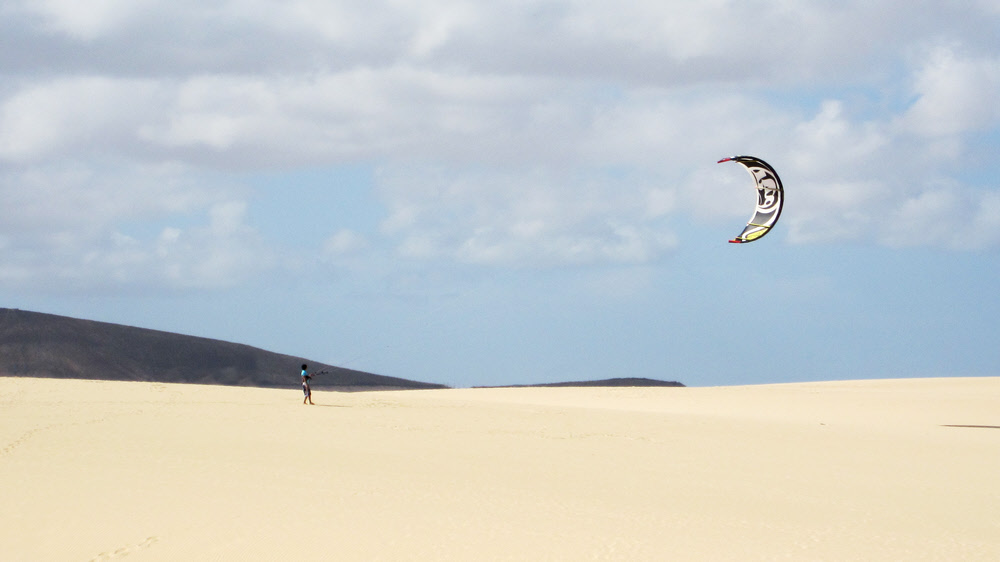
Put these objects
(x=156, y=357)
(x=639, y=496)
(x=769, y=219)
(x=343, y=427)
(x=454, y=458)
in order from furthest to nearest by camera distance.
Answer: (x=156, y=357), (x=769, y=219), (x=343, y=427), (x=454, y=458), (x=639, y=496)

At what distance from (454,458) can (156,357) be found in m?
40.6

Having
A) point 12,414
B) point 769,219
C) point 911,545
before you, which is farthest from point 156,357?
point 911,545

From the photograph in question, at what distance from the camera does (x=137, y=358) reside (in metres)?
50.0

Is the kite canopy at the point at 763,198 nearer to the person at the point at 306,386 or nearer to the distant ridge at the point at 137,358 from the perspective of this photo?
the person at the point at 306,386

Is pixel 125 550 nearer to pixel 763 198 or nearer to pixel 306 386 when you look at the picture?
pixel 306 386

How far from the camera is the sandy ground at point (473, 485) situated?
9.21 meters

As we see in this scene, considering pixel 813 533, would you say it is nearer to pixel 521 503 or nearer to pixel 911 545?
pixel 911 545

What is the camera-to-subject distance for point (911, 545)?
9742 millimetres

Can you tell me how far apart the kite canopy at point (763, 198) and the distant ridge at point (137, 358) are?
101 ft

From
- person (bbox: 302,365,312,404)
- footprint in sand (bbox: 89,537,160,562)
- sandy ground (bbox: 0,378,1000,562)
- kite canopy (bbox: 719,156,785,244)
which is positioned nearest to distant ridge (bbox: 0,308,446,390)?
person (bbox: 302,365,312,404)

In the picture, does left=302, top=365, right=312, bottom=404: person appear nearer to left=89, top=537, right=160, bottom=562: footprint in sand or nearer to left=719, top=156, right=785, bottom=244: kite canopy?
left=719, top=156, right=785, bottom=244: kite canopy

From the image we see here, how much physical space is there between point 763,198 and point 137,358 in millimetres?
39658

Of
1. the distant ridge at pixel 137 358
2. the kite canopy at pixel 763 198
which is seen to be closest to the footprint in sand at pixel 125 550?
the kite canopy at pixel 763 198

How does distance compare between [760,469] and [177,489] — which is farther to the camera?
[760,469]
